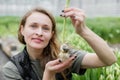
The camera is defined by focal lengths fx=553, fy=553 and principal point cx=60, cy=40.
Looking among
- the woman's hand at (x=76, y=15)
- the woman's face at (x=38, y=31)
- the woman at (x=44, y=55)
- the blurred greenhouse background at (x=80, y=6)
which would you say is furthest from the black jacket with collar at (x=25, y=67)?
the blurred greenhouse background at (x=80, y=6)

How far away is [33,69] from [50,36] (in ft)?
Result: 0.82

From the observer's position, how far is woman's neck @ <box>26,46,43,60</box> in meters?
3.34

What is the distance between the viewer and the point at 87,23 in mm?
12406

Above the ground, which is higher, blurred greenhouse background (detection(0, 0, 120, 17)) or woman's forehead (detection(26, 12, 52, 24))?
woman's forehead (detection(26, 12, 52, 24))

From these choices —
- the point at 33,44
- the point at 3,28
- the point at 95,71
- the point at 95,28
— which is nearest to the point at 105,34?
the point at 95,28

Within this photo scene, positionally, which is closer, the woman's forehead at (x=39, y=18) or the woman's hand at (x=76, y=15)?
the woman's hand at (x=76, y=15)

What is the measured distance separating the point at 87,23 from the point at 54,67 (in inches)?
370

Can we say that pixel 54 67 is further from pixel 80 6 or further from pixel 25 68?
pixel 80 6

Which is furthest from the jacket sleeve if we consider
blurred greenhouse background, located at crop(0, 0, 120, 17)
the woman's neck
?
blurred greenhouse background, located at crop(0, 0, 120, 17)

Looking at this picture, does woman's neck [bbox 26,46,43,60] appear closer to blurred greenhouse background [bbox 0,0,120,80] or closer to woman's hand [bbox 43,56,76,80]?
woman's hand [bbox 43,56,76,80]

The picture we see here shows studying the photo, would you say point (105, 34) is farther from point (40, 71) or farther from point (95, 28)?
point (40, 71)

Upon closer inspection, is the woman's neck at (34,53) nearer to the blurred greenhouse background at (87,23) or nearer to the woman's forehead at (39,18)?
the woman's forehead at (39,18)

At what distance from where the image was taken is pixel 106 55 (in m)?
3.09

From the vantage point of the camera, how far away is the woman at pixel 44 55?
3080mm
